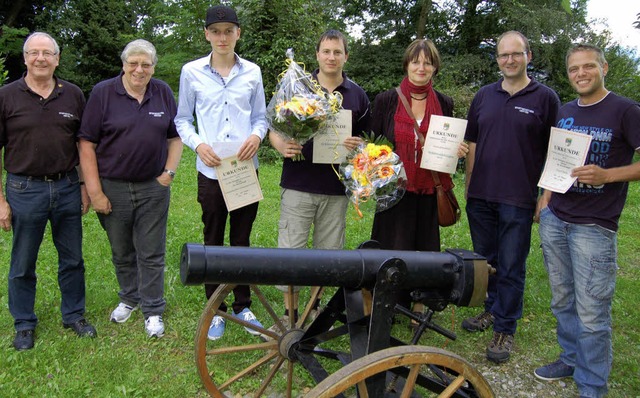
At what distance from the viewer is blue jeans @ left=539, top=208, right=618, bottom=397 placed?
3.26 m

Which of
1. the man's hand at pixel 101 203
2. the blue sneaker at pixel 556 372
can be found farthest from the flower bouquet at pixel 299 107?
the blue sneaker at pixel 556 372

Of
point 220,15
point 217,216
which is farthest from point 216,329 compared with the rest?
point 220,15

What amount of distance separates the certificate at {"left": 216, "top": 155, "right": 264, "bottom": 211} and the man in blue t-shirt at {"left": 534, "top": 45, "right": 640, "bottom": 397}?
2.09 metres

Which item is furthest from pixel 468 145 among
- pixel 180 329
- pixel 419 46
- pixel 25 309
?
pixel 25 309

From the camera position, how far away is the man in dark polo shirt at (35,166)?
11.9ft

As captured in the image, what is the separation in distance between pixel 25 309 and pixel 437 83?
14268 millimetres

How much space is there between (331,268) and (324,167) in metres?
1.57

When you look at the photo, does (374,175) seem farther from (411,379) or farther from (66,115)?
(66,115)

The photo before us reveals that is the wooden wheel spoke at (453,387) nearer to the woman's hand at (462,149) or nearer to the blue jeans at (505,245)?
the blue jeans at (505,245)

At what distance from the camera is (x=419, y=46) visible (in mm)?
3766

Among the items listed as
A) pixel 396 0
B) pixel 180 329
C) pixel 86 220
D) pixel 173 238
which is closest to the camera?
pixel 180 329

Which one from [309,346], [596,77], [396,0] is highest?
[396,0]

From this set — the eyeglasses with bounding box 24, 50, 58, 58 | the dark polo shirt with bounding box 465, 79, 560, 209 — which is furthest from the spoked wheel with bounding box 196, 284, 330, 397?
the eyeglasses with bounding box 24, 50, 58, 58

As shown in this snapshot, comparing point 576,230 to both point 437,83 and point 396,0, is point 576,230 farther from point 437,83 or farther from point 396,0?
point 396,0
